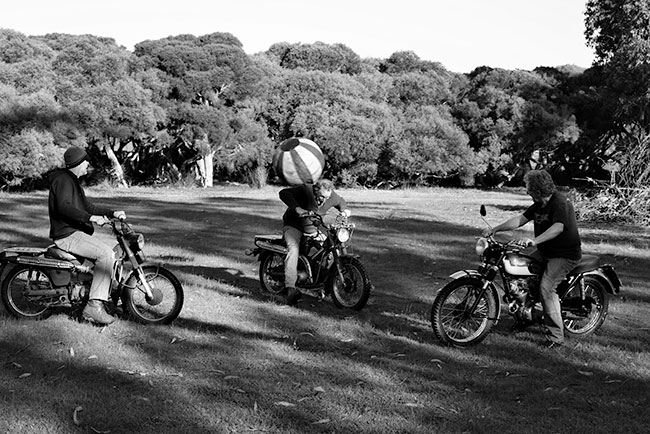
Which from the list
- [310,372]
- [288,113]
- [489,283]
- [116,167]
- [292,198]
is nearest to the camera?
[310,372]

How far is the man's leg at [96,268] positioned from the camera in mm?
7465

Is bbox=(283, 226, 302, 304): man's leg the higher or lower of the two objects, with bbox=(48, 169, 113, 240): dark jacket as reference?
lower

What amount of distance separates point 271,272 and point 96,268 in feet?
8.37

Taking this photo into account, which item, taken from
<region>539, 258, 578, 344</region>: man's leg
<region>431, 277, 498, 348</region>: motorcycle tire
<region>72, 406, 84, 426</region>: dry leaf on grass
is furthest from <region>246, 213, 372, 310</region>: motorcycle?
<region>72, 406, 84, 426</region>: dry leaf on grass

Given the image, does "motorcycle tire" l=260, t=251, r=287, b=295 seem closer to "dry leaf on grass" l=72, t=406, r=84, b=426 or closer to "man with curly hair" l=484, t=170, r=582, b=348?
"man with curly hair" l=484, t=170, r=582, b=348

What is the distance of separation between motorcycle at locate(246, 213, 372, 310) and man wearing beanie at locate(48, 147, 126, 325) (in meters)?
2.40

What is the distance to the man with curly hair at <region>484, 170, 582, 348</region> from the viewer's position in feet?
24.0

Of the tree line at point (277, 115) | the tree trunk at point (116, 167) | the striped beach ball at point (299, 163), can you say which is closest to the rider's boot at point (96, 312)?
the striped beach ball at point (299, 163)

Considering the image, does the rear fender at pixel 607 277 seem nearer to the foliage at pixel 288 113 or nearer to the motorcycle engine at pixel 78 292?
the motorcycle engine at pixel 78 292

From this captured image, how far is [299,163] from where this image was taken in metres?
10.8

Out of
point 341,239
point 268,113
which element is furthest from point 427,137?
point 341,239

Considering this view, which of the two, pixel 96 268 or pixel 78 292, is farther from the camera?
pixel 78 292

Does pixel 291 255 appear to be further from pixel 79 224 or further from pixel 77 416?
pixel 77 416

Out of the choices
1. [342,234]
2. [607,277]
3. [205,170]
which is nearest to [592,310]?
[607,277]
